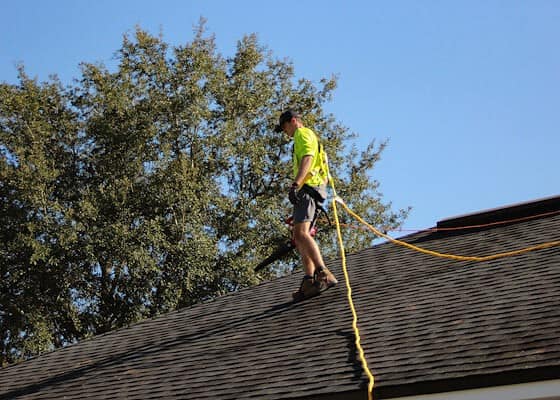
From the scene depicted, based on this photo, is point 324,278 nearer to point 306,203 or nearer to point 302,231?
point 302,231

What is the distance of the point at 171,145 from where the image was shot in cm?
2653

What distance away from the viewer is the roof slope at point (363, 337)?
555 cm

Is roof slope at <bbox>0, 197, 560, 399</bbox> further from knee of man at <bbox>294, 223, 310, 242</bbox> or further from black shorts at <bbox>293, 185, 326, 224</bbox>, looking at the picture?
black shorts at <bbox>293, 185, 326, 224</bbox>

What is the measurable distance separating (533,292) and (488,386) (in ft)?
5.32

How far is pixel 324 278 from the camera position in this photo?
8688 mm

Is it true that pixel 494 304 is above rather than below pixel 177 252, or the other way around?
below

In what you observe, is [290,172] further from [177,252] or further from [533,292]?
[533,292]

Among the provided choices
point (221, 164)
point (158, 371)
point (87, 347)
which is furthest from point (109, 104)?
point (158, 371)

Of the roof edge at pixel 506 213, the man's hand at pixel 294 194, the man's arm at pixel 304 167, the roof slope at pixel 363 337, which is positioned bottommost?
the roof slope at pixel 363 337

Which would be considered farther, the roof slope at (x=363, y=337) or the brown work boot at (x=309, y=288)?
the brown work boot at (x=309, y=288)

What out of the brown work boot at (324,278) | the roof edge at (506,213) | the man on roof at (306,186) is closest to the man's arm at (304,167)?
the man on roof at (306,186)

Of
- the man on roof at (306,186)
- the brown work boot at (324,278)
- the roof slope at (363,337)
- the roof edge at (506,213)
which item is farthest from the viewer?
the roof edge at (506,213)

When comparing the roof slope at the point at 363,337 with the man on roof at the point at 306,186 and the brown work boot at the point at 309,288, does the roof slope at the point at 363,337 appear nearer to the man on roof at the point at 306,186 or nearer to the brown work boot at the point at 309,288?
the brown work boot at the point at 309,288

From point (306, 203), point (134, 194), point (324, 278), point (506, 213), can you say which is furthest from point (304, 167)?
point (134, 194)
